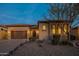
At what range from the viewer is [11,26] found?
36406 mm

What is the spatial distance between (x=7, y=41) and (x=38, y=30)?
26.3 inches

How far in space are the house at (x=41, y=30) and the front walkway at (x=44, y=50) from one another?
18 cm

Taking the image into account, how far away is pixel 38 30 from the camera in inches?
1433

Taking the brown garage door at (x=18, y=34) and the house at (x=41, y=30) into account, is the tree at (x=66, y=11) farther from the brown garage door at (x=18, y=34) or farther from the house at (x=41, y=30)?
the brown garage door at (x=18, y=34)

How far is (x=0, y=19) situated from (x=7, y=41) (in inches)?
18.4

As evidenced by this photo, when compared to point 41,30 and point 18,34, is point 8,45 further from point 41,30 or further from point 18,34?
point 41,30

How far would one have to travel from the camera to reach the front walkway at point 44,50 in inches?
1431

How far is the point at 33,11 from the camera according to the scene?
3644 centimetres

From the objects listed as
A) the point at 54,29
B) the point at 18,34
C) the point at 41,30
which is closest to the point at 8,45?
the point at 18,34

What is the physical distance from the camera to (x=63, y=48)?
36.3 meters

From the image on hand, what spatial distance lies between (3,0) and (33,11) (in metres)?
0.65

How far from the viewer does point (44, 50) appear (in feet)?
119

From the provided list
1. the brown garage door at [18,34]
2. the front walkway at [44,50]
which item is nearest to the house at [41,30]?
the brown garage door at [18,34]

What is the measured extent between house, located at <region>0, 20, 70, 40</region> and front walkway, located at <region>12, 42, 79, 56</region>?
18cm
